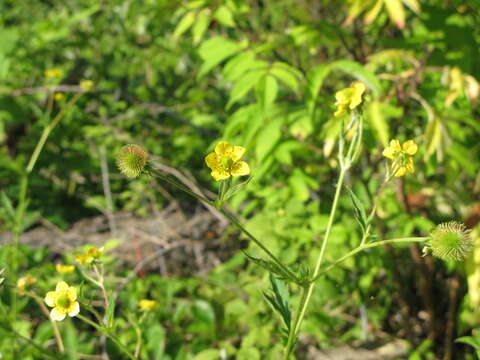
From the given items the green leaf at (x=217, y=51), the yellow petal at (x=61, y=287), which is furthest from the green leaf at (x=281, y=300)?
the green leaf at (x=217, y=51)

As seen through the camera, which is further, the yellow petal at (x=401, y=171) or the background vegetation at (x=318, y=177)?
the background vegetation at (x=318, y=177)

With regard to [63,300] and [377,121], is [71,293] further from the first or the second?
[377,121]

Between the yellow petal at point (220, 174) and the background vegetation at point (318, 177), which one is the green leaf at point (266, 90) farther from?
the yellow petal at point (220, 174)

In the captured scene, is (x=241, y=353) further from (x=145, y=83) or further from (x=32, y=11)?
(x=32, y=11)

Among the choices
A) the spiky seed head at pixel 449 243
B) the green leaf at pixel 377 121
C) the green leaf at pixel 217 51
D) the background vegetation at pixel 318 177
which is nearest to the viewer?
the spiky seed head at pixel 449 243

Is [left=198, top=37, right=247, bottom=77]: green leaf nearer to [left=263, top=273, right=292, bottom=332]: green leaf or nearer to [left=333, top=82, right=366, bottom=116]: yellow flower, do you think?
[left=333, top=82, right=366, bottom=116]: yellow flower

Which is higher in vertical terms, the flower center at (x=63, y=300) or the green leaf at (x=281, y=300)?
the green leaf at (x=281, y=300)
